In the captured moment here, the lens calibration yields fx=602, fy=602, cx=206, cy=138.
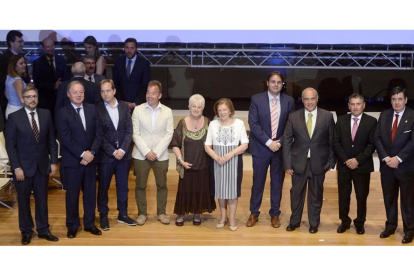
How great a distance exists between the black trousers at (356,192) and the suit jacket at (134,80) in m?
3.03

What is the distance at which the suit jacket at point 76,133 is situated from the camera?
232 inches

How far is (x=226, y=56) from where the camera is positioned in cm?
888

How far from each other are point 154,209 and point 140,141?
1.15m

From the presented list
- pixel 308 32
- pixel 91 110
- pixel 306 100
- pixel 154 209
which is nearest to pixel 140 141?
pixel 91 110

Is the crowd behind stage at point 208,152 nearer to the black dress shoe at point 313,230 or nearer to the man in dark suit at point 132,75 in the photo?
the black dress shoe at point 313,230

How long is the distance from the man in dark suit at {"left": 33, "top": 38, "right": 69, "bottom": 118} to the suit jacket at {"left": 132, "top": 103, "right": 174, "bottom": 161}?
97.8 inches

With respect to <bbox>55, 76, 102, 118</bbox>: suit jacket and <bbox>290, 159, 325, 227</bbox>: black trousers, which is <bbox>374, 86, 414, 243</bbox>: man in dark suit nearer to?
<bbox>290, 159, 325, 227</bbox>: black trousers

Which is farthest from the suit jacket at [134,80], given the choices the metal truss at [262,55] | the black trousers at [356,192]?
the black trousers at [356,192]

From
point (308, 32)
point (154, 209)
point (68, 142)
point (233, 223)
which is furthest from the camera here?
point (308, 32)

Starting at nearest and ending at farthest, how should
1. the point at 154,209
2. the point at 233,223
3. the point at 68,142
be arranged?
the point at 68,142 < the point at 233,223 < the point at 154,209

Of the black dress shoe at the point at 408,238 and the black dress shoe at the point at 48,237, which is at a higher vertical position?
the black dress shoe at the point at 48,237

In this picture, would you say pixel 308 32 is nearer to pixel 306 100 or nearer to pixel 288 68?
pixel 288 68

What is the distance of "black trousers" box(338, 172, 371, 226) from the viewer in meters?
6.07

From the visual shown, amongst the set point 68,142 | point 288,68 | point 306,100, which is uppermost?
point 288,68
